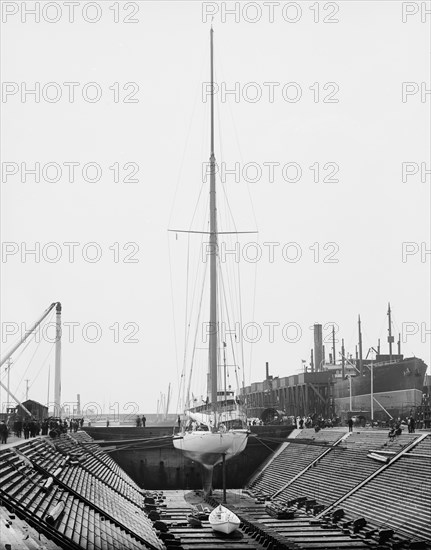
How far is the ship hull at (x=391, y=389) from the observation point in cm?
6869

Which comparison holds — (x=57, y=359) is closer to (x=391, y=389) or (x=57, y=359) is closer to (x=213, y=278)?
(x=213, y=278)

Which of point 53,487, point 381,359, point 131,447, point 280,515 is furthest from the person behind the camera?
point 381,359

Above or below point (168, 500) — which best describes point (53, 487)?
above

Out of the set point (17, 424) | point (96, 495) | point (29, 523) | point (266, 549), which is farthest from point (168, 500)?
point (29, 523)

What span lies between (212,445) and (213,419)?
1.54 m

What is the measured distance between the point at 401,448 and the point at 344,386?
1647 inches

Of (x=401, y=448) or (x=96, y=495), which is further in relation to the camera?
(x=401, y=448)

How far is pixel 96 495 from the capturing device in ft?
108

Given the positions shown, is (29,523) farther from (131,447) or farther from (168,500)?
(131,447)

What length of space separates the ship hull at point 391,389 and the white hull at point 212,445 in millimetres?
20421

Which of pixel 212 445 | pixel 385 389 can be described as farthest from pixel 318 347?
pixel 212 445

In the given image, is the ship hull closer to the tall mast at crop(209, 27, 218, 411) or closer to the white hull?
the white hull

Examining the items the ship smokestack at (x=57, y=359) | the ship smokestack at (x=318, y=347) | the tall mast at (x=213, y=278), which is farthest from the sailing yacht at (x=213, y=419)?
the ship smokestack at (x=318, y=347)

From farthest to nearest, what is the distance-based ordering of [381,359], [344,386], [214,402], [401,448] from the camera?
[381,359]
[344,386]
[214,402]
[401,448]
